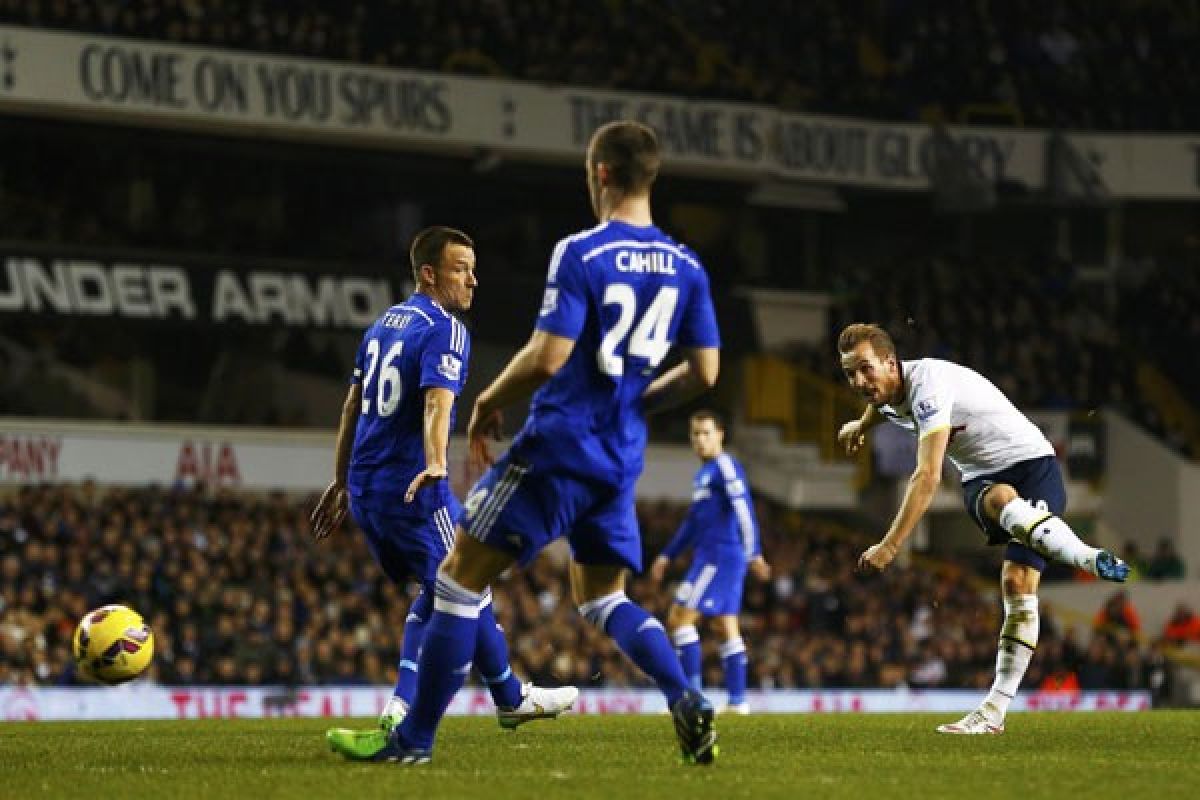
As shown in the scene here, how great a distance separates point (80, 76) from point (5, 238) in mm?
2705

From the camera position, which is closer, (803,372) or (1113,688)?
(1113,688)

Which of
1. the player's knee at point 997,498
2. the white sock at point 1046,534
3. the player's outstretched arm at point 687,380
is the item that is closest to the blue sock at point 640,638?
the player's outstretched arm at point 687,380

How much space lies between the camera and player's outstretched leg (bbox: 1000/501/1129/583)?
1170cm

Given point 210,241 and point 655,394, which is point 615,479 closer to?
point 655,394

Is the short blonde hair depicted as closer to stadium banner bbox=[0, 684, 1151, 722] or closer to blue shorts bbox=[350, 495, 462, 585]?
blue shorts bbox=[350, 495, 462, 585]

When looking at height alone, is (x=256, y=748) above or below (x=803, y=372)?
below

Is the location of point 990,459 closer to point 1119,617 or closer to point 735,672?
point 735,672

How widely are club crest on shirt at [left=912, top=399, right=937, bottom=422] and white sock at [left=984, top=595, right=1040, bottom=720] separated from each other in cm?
131

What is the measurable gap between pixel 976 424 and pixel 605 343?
14.2ft

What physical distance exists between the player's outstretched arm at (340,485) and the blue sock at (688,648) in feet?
25.2

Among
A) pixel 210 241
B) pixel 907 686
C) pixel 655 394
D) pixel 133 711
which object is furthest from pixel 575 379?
pixel 210 241

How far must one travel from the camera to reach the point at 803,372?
1497 inches

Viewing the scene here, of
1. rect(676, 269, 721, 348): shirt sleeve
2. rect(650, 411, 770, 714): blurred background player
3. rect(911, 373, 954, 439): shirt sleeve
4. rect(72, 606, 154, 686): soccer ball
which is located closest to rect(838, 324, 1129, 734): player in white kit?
rect(911, 373, 954, 439): shirt sleeve

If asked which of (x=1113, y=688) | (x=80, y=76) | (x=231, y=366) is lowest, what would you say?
(x=1113, y=688)
